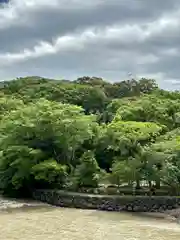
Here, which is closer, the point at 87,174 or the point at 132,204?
the point at 132,204

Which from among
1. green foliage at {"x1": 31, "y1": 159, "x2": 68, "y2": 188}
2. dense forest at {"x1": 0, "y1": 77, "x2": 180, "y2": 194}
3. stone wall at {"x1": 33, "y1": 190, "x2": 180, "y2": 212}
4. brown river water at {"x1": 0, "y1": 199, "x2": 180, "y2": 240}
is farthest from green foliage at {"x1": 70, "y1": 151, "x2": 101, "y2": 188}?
brown river water at {"x1": 0, "y1": 199, "x2": 180, "y2": 240}

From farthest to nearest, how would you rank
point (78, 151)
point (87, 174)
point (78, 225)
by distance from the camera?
point (78, 151), point (87, 174), point (78, 225)

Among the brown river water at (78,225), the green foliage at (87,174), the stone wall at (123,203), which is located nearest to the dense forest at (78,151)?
the green foliage at (87,174)

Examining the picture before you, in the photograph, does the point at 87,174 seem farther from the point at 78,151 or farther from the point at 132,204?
the point at 132,204

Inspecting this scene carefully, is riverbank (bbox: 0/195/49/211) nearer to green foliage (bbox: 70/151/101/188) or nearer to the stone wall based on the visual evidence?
the stone wall

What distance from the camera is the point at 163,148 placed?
26141 mm

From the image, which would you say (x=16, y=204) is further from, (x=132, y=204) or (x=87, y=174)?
(x=132, y=204)

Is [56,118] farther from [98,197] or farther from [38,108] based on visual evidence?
[98,197]

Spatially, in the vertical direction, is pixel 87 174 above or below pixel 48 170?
below

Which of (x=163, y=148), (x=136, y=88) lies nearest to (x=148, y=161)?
(x=163, y=148)

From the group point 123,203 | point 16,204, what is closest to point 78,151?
point 16,204

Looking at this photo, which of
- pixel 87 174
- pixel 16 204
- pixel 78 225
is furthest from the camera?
pixel 87 174

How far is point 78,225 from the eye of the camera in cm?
2125

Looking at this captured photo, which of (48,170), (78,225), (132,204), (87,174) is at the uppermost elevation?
(48,170)
